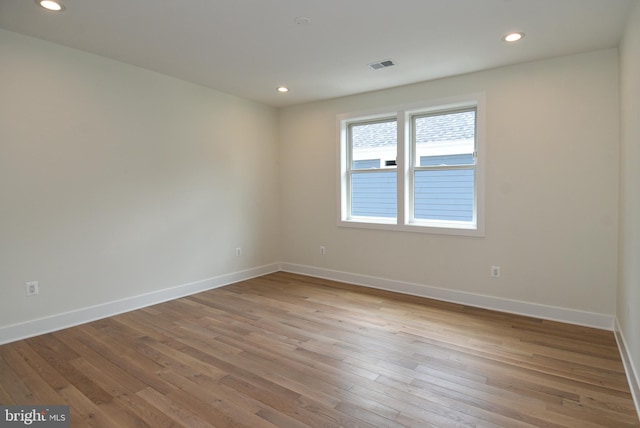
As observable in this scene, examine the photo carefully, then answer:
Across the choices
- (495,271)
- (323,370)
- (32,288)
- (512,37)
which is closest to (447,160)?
(495,271)

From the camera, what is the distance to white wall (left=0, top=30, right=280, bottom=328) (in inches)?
118

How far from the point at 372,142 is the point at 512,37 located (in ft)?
7.06

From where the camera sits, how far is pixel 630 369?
231 centimetres

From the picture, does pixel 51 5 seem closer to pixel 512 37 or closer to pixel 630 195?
pixel 512 37

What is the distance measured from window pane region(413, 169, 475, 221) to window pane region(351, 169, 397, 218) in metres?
0.33

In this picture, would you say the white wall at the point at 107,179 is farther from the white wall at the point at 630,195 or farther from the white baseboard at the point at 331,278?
the white wall at the point at 630,195

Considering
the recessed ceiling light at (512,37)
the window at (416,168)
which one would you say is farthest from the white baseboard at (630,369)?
the recessed ceiling light at (512,37)

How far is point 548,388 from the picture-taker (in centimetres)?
226

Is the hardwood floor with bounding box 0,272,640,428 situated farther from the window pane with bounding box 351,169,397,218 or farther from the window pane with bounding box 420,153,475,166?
the window pane with bounding box 420,153,475,166

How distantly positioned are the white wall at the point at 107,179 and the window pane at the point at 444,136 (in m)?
2.48

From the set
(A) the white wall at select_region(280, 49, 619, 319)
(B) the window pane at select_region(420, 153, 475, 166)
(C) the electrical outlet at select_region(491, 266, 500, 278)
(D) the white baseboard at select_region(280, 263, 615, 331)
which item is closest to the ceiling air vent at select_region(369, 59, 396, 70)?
(A) the white wall at select_region(280, 49, 619, 319)

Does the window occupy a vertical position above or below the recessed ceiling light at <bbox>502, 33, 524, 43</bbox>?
below

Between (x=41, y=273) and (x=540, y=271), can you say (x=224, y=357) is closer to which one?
(x=41, y=273)

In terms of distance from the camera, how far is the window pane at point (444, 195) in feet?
13.3
